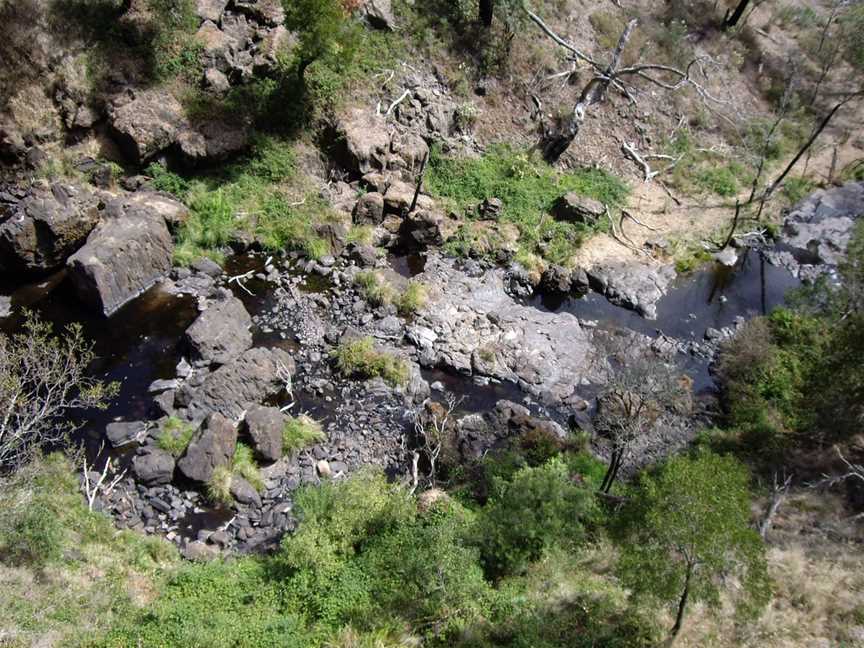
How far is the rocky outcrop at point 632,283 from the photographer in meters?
26.9

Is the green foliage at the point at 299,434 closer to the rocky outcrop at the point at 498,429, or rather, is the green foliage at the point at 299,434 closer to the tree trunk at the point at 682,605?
the rocky outcrop at the point at 498,429

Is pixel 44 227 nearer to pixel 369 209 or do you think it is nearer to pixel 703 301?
pixel 369 209

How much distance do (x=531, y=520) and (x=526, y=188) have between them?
19996 millimetres

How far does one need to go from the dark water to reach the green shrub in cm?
527

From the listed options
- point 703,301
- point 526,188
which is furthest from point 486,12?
point 703,301

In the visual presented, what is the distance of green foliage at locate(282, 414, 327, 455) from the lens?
1878cm

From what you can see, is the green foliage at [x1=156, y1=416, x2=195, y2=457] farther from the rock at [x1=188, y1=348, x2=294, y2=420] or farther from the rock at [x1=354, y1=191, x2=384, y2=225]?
the rock at [x1=354, y1=191, x2=384, y2=225]

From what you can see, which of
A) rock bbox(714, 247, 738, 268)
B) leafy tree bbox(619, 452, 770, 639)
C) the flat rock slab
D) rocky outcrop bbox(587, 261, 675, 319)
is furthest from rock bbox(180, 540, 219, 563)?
rock bbox(714, 247, 738, 268)

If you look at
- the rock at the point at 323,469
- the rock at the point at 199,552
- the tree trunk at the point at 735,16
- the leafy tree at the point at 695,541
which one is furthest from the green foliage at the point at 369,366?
the tree trunk at the point at 735,16

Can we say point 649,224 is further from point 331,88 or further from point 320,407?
point 320,407

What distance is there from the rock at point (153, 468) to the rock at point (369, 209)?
14.1 meters

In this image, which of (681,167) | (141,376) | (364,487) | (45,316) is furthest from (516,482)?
(681,167)

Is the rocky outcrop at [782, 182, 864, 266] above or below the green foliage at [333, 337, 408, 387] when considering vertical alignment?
above

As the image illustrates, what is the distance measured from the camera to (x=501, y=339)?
935 inches
